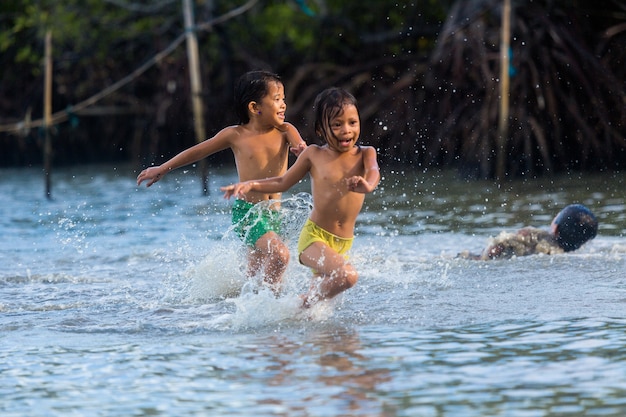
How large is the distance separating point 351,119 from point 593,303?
146 cm

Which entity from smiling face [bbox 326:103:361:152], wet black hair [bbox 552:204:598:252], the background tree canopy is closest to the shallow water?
wet black hair [bbox 552:204:598:252]

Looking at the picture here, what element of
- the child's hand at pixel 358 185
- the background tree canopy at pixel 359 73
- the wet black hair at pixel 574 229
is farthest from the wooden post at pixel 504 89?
the child's hand at pixel 358 185

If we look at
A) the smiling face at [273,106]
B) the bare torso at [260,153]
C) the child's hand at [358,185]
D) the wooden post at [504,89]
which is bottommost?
the child's hand at [358,185]

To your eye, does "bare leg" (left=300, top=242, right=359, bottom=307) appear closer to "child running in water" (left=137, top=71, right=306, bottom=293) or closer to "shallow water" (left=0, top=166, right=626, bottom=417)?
"shallow water" (left=0, top=166, right=626, bottom=417)

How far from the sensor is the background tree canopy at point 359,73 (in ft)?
47.6

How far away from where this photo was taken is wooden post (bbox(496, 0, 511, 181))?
13055 mm

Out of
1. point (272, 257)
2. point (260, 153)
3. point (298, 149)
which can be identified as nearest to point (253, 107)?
point (260, 153)

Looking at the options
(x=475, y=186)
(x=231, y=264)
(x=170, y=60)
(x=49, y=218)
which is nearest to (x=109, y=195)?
(x=49, y=218)

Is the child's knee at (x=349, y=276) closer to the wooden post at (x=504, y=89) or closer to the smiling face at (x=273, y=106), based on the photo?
the smiling face at (x=273, y=106)

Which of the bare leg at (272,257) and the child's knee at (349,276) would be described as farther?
the bare leg at (272,257)

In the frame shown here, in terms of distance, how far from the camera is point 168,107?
1934cm

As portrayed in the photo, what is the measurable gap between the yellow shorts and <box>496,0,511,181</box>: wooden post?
753cm

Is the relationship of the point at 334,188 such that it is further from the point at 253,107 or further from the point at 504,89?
the point at 504,89

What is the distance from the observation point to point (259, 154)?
257 inches
